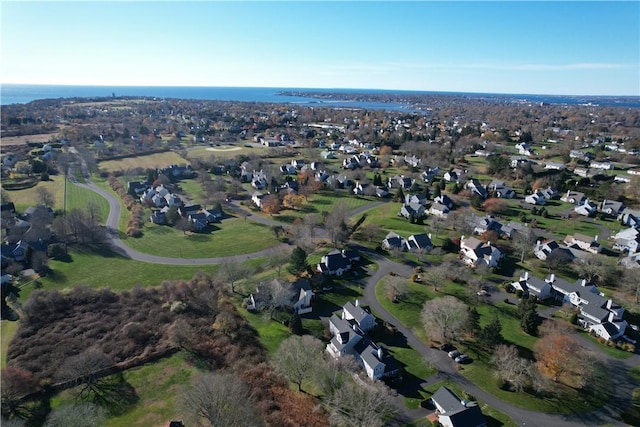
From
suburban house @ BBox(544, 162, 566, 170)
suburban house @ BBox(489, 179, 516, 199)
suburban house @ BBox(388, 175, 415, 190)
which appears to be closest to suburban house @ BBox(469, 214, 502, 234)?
suburban house @ BBox(489, 179, 516, 199)

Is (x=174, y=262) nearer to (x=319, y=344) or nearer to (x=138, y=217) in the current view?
(x=138, y=217)

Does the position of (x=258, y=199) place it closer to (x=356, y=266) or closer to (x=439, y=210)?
(x=356, y=266)

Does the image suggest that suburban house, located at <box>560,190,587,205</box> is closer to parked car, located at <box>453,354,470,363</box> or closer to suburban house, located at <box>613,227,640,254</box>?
suburban house, located at <box>613,227,640,254</box>

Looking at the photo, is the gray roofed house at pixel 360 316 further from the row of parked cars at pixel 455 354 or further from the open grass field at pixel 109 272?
the open grass field at pixel 109 272

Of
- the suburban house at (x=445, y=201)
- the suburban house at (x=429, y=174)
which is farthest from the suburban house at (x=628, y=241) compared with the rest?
the suburban house at (x=429, y=174)

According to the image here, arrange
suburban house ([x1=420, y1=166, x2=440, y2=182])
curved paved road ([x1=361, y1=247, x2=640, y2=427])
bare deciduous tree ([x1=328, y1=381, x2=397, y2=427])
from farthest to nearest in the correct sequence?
suburban house ([x1=420, y1=166, x2=440, y2=182]) < curved paved road ([x1=361, y1=247, x2=640, y2=427]) < bare deciduous tree ([x1=328, y1=381, x2=397, y2=427])

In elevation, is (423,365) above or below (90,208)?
below

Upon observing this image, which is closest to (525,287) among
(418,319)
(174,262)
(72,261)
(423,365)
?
(418,319)
